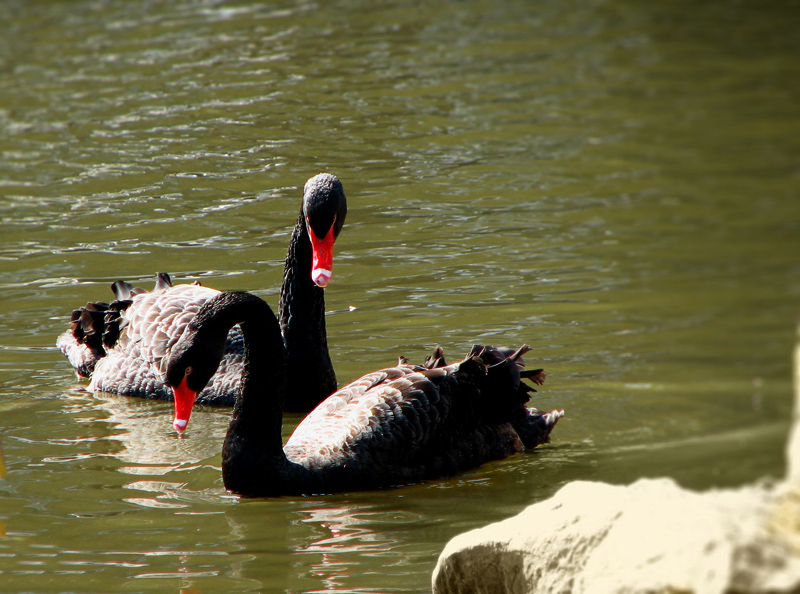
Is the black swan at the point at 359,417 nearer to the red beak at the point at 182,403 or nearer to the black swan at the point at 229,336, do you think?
the red beak at the point at 182,403

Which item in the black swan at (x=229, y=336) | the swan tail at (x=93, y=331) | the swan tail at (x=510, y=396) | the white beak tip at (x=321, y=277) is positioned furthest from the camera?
the swan tail at (x=93, y=331)

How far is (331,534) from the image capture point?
438 centimetres

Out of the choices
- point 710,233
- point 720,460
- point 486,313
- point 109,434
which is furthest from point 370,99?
point 720,460

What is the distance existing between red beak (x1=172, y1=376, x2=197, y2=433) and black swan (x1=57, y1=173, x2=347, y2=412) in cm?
95

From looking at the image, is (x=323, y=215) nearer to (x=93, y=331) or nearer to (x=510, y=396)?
(x=510, y=396)

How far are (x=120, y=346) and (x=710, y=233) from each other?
4.55m

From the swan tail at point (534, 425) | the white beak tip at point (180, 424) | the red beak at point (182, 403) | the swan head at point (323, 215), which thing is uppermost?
the swan head at point (323, 215)

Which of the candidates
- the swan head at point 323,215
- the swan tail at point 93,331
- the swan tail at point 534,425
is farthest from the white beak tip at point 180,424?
the swan tail at point 93,331

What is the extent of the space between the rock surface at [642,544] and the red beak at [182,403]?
5.80 feet

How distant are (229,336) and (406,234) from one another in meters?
2.07

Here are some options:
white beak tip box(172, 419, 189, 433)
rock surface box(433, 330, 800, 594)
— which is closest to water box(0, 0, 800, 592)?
rock surface box(433, 330, 800, 594)

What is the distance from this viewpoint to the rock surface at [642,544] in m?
1.79

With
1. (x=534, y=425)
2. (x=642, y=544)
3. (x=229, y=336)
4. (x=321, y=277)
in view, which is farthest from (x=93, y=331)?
(x=642, y=544)

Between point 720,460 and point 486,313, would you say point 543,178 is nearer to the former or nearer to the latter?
point 486,313
